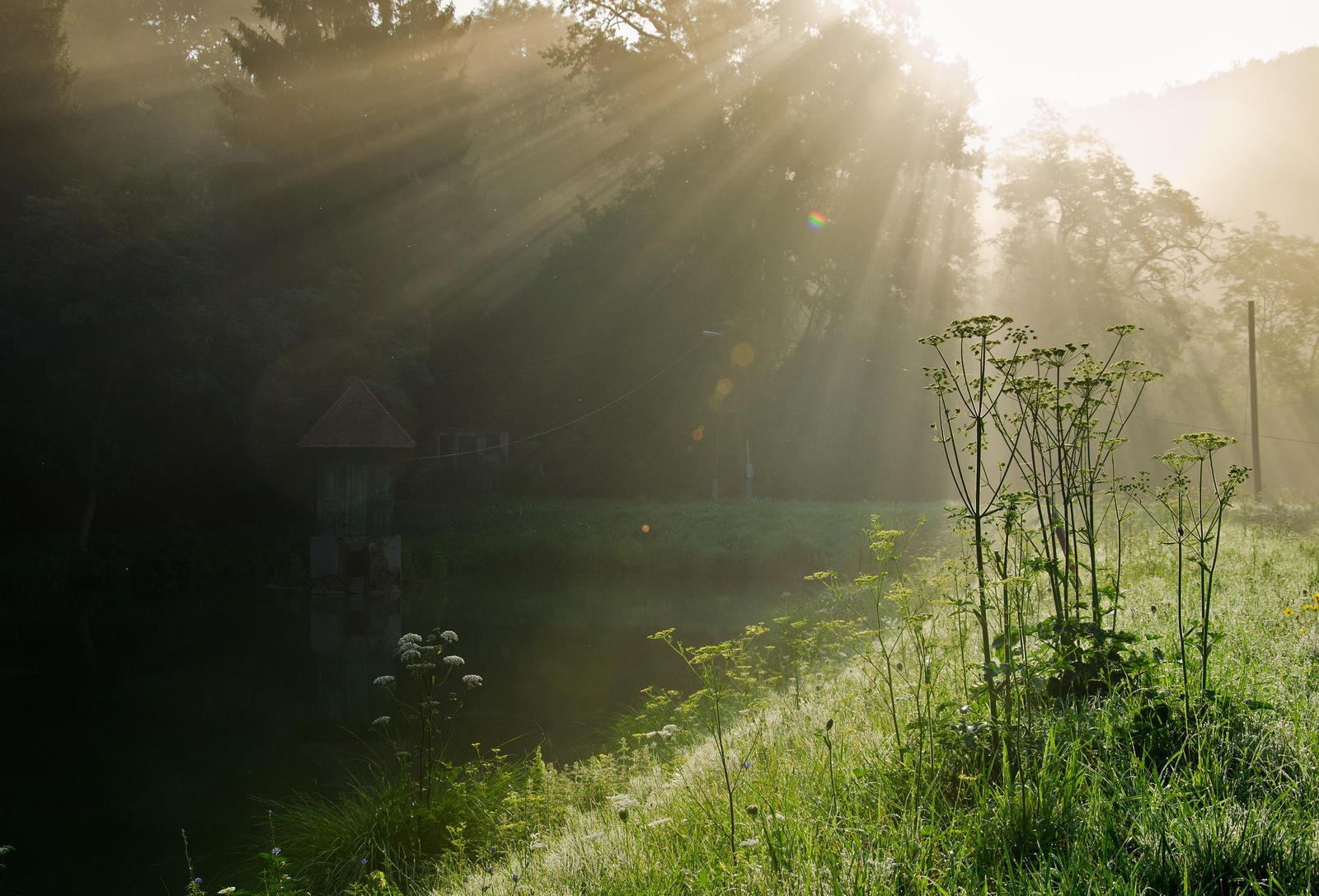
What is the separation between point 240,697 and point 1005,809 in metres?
9.86

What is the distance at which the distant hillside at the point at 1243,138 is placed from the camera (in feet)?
240

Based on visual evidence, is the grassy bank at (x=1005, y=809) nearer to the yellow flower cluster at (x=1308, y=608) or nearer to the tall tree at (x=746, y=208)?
the yellow flower cluster at (x=1308, y=608)

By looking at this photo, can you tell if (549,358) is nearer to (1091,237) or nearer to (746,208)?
(746,208)

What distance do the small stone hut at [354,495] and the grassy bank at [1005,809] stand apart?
13.5 metres

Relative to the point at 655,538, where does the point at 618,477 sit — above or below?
above

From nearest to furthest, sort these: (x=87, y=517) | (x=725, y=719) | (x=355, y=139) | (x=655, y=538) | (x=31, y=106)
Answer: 1. (x=725, y=719)
2. (x=87, y=517)
3. (x=31, y=106)
4. (x=655, y=538)
5. (x=355, y=139)

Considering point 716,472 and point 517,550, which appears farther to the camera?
point 716,472

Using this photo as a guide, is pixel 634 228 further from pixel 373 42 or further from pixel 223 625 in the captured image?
pixel 223 625

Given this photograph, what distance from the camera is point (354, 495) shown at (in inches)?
684

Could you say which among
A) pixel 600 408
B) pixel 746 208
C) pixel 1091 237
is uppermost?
pixel 1091 237

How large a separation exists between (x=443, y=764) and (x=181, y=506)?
1854cm

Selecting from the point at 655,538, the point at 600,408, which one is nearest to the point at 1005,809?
the point at 655,538

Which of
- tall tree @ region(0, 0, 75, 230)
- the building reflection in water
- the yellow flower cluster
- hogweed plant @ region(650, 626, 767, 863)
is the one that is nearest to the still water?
the building reflection in water

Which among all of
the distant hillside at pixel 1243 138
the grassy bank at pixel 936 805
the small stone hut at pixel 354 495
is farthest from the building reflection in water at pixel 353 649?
the distant hillside at pixel 1243 138
